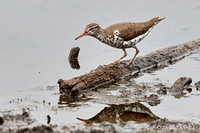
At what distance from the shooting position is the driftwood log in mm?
11000

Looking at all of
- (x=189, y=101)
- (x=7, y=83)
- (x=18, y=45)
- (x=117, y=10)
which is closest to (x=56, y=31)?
(x=18, y=45)

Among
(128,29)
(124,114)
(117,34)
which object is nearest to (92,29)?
(117,34)

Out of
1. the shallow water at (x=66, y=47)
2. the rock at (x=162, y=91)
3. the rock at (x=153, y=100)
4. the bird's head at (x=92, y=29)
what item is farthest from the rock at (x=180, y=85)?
the bird's head at (x=92, y=29)

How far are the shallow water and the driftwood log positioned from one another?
1.17 ft

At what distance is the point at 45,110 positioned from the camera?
10016mm

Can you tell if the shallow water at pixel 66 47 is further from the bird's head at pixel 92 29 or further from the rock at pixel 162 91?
the bird's head at pixel 92 29

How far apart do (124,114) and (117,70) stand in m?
2.72

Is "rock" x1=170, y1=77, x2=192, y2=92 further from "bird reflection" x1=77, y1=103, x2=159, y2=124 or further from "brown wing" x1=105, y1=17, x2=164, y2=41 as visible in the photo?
"brown wing" x1=105, y1=17, x2=164, y2=41

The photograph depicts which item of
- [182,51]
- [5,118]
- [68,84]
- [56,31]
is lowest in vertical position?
[5,118]

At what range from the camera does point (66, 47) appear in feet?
50.8

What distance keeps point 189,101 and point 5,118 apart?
14.3 ft

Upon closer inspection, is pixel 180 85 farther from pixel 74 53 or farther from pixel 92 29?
pixel 74 53

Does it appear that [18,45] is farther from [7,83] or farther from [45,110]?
[45,110]

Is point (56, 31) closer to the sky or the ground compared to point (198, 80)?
closer to the sky
